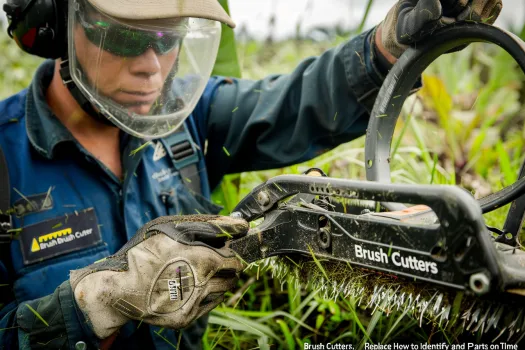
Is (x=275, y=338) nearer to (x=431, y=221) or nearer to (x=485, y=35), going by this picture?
(x=431, y=221)

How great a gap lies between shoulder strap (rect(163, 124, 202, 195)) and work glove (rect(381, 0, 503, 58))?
1179mm

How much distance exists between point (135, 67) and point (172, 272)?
1.02 meters

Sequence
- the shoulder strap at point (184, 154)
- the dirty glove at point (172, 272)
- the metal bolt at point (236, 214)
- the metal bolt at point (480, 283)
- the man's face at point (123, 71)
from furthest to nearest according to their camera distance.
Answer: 1. the shoulder strap at point (184, 154)
2. the man's face at point (123, 71)
3. the metal bolt at point (236, 214)
4. the dirty glove at point (172, 272)
5. the metal bolt at point (480, 283)

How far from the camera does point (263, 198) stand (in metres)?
1.67

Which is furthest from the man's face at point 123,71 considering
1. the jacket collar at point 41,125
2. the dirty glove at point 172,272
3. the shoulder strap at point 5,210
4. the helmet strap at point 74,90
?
the dirty glove at point 172,272

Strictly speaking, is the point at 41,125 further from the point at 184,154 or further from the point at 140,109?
the point at 184,154

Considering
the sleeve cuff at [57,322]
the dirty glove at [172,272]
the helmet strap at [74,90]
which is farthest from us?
the helmet strap at [74,90]

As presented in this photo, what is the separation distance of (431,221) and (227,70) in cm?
203

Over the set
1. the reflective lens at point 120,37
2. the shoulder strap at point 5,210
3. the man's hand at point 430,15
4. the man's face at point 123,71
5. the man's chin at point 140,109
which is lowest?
the shoulder strap at point 5,210

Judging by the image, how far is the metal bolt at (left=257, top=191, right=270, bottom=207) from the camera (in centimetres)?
166

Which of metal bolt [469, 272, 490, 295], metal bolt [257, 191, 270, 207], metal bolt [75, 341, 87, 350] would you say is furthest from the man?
metal bolt [469, 272, 490, 295]

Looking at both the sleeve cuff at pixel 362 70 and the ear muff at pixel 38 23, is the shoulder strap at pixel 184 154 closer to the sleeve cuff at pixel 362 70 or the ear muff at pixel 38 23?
the ear muff at pixel 38 23

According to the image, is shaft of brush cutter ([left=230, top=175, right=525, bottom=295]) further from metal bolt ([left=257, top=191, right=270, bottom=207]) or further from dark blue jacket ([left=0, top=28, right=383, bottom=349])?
dark blue jacket ([left=0, top=28, right=383, bottom=349])

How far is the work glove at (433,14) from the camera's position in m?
1.69
